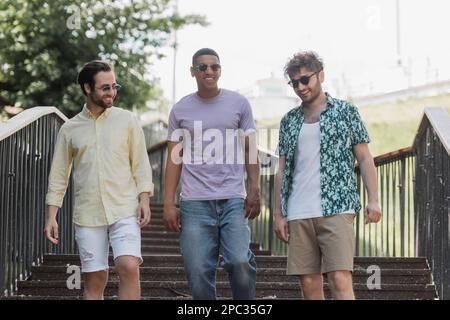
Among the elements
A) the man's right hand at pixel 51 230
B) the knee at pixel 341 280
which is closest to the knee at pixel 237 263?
the knee at pixel 341 280

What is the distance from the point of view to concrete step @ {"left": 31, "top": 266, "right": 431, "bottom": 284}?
6.69 metres

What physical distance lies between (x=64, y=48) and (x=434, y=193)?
9.50m

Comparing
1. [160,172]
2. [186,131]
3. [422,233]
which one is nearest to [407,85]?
[160,172]

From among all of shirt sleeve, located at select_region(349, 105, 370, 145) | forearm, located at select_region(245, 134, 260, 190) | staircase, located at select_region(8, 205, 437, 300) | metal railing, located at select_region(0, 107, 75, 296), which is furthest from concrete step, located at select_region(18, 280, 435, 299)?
shirt sleeve, located at select_region(349, 105, 370, 145)

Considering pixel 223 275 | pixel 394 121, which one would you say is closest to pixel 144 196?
pixel 223 275

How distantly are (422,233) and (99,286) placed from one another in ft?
11.1

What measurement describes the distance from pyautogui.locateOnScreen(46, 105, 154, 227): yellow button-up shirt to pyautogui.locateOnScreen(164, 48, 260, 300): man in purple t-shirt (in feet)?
0.66

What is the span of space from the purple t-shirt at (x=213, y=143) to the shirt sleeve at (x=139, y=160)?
16 centimetres

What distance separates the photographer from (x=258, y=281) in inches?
263

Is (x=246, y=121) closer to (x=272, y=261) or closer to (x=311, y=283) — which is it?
(x=311, y=283)

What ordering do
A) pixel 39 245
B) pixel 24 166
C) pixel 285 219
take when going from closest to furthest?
pixel 285 219
pixel 24 166
pixel 39 245

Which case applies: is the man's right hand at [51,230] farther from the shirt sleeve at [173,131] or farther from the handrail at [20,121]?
the handrail at [20,121]
